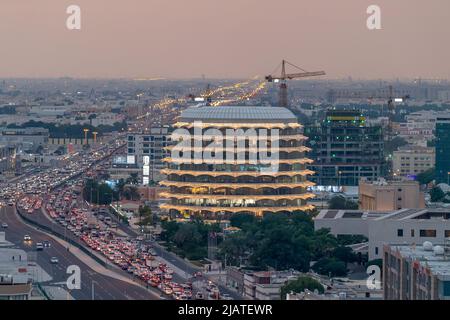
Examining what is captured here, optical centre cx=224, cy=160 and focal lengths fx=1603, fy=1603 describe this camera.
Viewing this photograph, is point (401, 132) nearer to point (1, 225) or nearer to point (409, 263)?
point (1, 225)

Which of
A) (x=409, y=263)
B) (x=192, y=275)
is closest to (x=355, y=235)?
(x=192, y=275)

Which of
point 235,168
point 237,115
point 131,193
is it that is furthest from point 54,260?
point 131,193

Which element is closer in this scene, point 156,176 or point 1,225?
point 1,225

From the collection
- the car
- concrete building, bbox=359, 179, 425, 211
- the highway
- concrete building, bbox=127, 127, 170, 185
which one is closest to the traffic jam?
the highway

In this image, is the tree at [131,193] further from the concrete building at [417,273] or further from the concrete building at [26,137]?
the concrete building at [26,137]

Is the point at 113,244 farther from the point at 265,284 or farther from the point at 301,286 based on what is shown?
the point at 301,286
